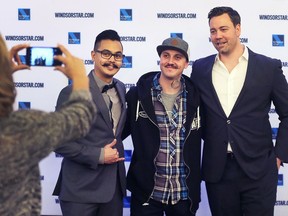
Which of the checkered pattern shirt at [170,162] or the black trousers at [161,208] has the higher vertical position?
the checkered pattern shirt at [170,162]

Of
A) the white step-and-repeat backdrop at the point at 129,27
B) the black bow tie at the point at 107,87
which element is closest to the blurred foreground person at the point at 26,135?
the black bow tie at the point at 107,87

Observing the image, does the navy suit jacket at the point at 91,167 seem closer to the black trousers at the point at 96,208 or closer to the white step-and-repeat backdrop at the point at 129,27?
the black trousers at the point at 96,208

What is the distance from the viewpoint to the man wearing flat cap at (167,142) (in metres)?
2.42

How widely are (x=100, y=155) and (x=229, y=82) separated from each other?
95cm

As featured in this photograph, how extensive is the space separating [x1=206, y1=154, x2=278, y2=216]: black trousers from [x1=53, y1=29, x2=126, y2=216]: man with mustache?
637 millimetres

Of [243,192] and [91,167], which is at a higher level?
[91,167]

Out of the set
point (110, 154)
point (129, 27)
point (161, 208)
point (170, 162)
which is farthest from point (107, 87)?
point (129, 27)

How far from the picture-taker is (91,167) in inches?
88.4

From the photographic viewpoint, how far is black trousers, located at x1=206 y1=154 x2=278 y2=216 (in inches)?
99.2

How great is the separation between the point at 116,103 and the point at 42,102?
3.61 ft

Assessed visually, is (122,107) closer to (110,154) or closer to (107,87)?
(107,87)

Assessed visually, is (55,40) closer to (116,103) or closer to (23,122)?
(116,103)

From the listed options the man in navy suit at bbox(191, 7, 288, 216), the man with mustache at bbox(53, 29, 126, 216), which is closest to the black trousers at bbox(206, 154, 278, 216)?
the man in navy suit at bbox(191, 7, 288, 216)

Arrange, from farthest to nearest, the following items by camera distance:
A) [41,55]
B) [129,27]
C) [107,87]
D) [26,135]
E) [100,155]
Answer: [129,27], [107,87], [100,155], [41,55], [26,135]
